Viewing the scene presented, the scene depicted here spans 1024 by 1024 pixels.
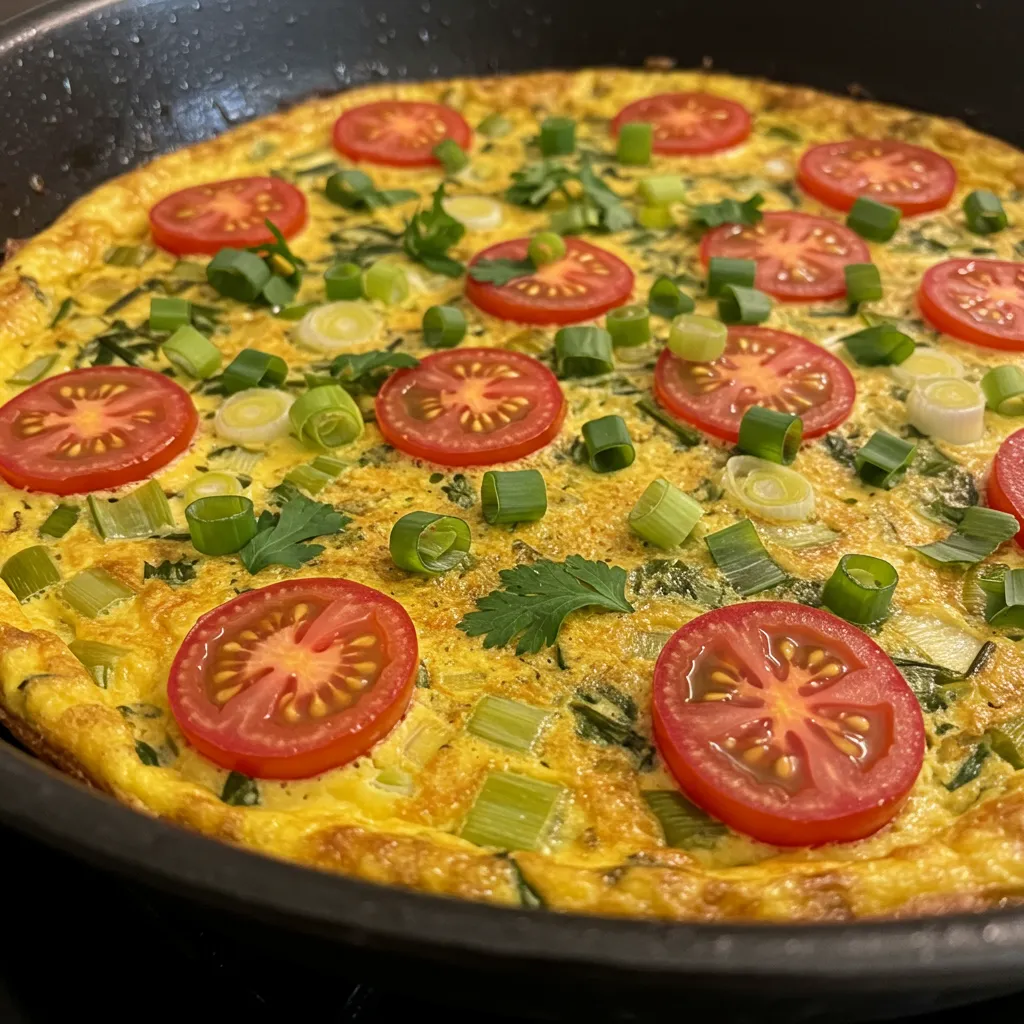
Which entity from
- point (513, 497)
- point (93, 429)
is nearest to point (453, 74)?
point (93, 429)

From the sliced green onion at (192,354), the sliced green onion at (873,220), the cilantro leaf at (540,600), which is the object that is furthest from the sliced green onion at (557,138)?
the cilantro leaf at (540,600)

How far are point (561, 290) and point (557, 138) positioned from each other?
3.86 feet

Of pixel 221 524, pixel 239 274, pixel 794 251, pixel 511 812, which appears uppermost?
pixel 239 274

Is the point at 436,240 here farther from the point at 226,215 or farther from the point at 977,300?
the point at 977,300

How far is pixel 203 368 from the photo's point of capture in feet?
10.7

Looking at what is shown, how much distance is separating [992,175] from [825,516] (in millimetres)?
2183

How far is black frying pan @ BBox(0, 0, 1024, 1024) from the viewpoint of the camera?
4.90 ft

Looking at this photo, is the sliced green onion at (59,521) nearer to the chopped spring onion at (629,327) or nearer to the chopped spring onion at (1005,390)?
the chopped spring onion at (629,327)

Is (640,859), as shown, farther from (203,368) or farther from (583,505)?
(203,368)

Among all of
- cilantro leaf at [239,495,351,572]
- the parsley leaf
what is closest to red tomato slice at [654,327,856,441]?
the parsley leaf

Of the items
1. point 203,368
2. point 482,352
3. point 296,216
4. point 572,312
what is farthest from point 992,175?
point 203,368

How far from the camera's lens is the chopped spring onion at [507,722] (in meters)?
2.32

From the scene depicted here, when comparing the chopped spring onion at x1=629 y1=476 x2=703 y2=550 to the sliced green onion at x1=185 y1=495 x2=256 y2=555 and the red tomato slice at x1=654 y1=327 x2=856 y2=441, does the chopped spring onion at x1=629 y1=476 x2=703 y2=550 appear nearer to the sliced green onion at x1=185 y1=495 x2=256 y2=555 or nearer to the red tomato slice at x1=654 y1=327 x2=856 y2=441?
the red tomato slice at x1=654 y1=327 x2=856 y2=441

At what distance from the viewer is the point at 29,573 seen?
267cm
